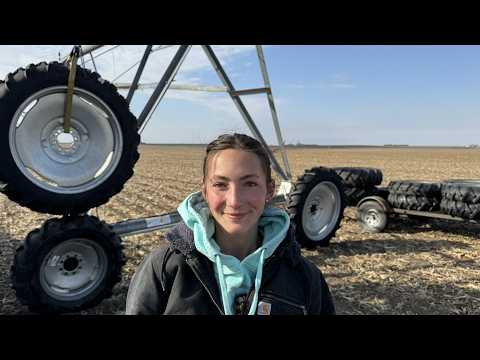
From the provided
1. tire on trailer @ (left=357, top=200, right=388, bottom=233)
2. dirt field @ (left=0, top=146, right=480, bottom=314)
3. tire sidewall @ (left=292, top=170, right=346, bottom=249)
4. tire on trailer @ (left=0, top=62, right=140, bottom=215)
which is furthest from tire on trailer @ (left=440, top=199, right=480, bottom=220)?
tire on trailer @ (left=0, top=62, right=140, bottom=215)

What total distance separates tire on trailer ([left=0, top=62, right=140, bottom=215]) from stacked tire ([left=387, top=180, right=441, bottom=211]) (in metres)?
5.30

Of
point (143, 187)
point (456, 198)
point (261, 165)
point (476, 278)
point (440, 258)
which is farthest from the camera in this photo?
point (143, 187)

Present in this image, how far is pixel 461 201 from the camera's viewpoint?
21.0 ft

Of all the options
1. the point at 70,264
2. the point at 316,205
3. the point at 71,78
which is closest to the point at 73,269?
the point at 70,264

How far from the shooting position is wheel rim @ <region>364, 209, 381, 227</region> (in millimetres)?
7117

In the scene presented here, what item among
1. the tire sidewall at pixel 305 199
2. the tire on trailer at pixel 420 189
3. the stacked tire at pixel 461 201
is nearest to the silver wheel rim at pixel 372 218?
the tire on trailer at pixel 420 189

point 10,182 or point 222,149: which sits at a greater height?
point 222,149

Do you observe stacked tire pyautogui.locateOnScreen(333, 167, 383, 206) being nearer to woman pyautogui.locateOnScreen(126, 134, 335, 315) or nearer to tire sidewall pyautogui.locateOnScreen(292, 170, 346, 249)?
tire sidewall pyautogui.locateOnScreen(292, 170, 346, 249)

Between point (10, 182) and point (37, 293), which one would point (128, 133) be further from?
point (37, 293)

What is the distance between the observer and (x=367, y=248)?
19.7ft

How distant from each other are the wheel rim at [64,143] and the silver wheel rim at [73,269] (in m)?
0.59

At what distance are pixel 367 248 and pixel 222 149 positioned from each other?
5.12 metres
